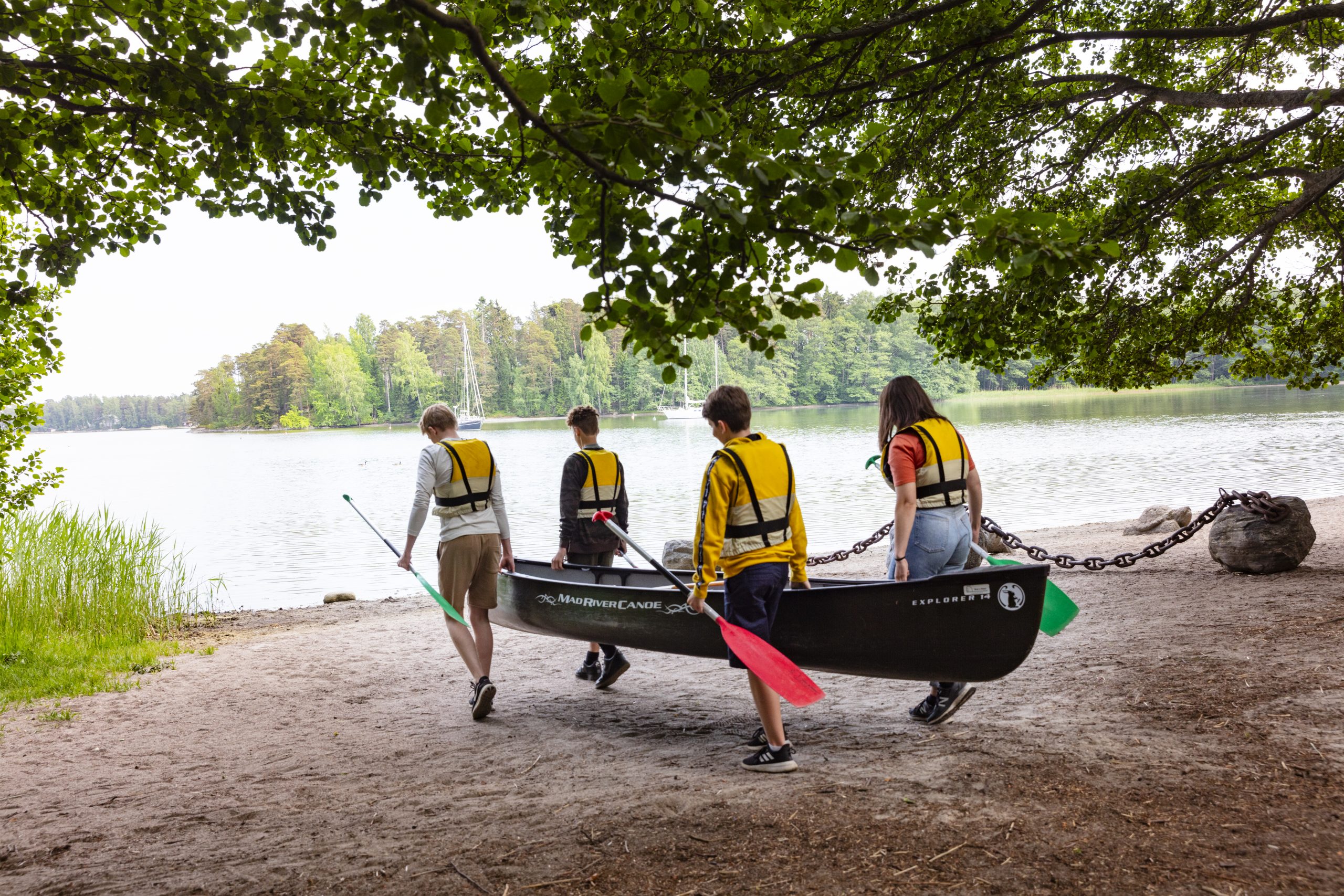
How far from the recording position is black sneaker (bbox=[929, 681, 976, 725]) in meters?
4.50

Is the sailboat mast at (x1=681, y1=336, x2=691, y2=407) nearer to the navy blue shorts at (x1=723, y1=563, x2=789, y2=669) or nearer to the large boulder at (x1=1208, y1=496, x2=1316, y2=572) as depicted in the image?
the large boulder at (x1=1208, y1=496, x2=1316, y2=572)

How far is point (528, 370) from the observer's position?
9412 centimetres

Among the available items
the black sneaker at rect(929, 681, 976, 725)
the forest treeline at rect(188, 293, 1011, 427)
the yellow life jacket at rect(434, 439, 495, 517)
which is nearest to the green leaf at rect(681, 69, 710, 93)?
the yellow life jacket at rect(434, 439, 495, 517)

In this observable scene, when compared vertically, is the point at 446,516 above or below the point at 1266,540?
above

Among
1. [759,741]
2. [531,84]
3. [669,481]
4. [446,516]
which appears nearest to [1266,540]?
[759,741]

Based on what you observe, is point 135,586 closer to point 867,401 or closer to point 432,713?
point 432,713

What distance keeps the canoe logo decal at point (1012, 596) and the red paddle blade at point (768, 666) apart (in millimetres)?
934

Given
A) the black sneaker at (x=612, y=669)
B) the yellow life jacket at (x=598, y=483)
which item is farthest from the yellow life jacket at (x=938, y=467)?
the black sneaker at (x=612, y=669)

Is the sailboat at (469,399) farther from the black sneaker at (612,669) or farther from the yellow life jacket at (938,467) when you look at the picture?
the yellow life jacket at (938,467)

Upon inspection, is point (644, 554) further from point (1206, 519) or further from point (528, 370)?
point (528, 370)

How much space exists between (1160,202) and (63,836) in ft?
28.5

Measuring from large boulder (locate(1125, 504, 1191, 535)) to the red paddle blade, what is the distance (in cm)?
1000

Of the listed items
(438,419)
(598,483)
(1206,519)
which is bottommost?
(1206,519)

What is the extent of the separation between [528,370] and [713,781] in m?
92.2
